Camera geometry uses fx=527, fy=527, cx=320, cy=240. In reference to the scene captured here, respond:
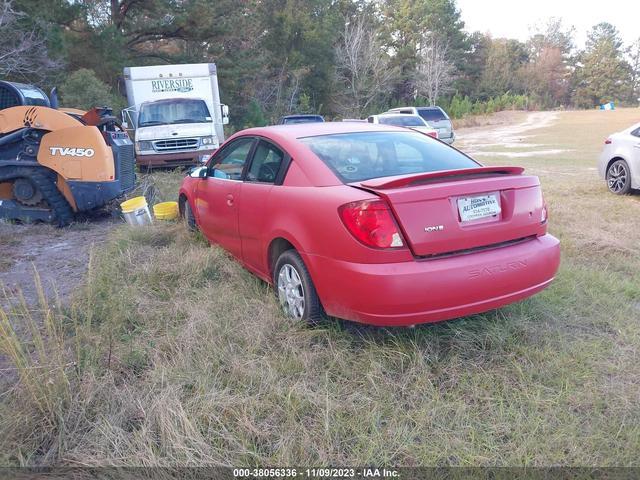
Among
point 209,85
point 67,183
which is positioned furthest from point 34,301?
point 209,85

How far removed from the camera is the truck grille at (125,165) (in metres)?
7.78

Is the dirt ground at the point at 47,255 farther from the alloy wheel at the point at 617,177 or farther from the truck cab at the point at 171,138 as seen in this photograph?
the alloy wheel at the point at 617,177

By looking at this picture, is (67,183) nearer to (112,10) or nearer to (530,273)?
(530,273)

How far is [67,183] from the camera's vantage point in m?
7.27

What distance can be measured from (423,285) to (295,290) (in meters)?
1.04

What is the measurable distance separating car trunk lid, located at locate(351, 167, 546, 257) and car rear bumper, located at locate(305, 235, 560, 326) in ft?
0.32

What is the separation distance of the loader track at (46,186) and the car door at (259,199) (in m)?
4.17

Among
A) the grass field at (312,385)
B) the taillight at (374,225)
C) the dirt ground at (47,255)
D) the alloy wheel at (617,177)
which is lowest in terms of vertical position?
the grass field at (312,385)

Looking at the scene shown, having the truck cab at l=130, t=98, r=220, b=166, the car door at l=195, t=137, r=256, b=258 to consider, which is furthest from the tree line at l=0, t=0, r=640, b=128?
the car door at l=195, t=137, r=256, b=258

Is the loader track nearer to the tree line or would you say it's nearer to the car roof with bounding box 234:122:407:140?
the car roof with bounding box 234:122:407:140

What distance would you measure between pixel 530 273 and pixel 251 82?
32.9 meters

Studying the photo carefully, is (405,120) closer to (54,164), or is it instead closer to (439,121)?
(439,121)

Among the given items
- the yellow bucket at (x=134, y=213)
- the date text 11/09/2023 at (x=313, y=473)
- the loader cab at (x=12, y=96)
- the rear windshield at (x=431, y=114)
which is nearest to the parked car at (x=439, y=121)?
the rear windshield at (x=431, y=114)

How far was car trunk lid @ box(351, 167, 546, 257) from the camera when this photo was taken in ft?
10.2
